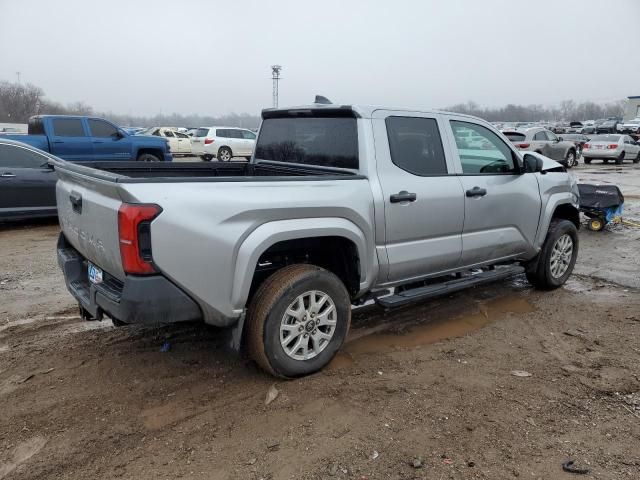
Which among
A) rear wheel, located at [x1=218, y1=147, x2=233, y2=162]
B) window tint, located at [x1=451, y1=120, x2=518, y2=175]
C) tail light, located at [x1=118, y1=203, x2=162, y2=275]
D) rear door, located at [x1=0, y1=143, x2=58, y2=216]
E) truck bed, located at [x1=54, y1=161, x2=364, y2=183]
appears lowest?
rear wheel, located at [x1=218, y1=147, x2=233, y2=162]

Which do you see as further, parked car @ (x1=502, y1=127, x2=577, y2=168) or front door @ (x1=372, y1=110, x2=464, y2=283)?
parked car @ (x1=502, y1=127, x2=577, y2=168)

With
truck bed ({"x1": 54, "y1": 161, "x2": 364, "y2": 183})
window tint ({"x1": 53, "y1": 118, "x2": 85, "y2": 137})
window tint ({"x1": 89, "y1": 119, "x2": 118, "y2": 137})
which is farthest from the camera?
window tint ({"x1": 89, "y1": 119, "x2": 118, "y2": 137})

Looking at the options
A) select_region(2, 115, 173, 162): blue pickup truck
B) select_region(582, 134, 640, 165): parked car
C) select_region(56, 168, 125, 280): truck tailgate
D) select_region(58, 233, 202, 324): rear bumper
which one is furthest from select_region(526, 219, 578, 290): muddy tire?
select_region(582, 134, 640, 165): parked car

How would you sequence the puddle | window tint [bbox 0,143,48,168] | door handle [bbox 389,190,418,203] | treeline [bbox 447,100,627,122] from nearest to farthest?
door handle [bbox 389,190,418,203] → the puddle → window tint [bbox 0,143,48,168] → treeline [bbox 447,100,627,122]

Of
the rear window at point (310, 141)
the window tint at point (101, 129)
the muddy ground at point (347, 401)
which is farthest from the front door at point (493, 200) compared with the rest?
the window tint at point (101, 129)

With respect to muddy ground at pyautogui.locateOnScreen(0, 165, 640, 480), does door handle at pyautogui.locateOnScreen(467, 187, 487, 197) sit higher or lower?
higher

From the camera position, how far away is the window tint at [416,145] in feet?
13.4

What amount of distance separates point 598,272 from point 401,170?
4.10 metres

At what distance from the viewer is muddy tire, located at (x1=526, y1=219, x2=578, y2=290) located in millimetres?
5609

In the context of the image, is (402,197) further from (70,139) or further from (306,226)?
(70,139)

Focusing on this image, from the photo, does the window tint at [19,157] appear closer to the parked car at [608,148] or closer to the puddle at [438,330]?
the puddle at [438,330]

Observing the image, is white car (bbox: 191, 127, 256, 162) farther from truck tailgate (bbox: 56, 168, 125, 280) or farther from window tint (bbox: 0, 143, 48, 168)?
truck tailgate (bbox: 56, 168, 125, 280)

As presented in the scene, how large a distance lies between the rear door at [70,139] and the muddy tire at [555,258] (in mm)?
11619

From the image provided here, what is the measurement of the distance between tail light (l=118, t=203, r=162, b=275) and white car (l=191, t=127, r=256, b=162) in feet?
69.8
